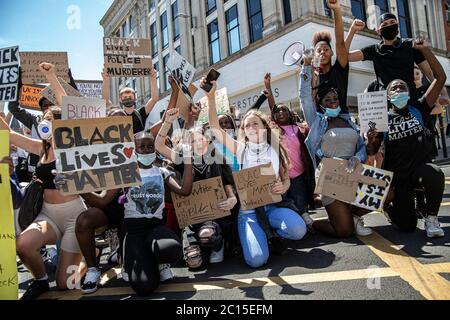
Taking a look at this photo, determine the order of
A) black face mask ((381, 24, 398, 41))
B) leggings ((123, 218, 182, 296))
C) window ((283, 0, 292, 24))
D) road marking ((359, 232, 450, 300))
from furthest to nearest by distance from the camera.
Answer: window ((283, 0, 292, 24)), black face mask ((381, 24, 398, 41)), leggings ((123, 218, 182, 296)), road marking ((359, 232, 450, 300))

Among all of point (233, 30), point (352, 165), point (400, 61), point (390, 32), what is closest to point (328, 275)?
point (352, 165)

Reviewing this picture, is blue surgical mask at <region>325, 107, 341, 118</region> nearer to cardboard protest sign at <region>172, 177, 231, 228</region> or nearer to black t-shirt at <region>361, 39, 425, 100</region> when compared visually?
black t-shirt at <region>361, 39, 425, 100</region>

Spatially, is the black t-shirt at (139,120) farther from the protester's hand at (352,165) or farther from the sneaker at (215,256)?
the protester's hand at (352,165)

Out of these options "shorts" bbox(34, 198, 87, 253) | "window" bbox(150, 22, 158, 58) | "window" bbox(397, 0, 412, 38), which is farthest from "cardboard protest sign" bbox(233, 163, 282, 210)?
"window" bbox(150, 22, 158, 58)

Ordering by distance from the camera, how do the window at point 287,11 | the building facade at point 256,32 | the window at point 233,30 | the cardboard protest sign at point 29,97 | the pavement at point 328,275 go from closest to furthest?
the pavement at point 328,275 → the cardboard protest sign at point 29,97 → the building facade at point 256,32 → the window at point 287,11 → the window at point 233,30

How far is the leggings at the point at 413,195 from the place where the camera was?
142 inches

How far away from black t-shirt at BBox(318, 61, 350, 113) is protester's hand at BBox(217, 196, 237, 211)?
1671 mm

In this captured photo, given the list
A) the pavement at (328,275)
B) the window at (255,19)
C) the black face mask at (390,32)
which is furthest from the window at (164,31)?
the pavement at (328,275)

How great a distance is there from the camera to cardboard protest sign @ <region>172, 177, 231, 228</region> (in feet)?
12.5

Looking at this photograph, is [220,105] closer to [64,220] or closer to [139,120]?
[139,120]

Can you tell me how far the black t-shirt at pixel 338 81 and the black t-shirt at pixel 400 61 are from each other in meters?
0.45

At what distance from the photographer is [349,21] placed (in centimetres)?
1591
